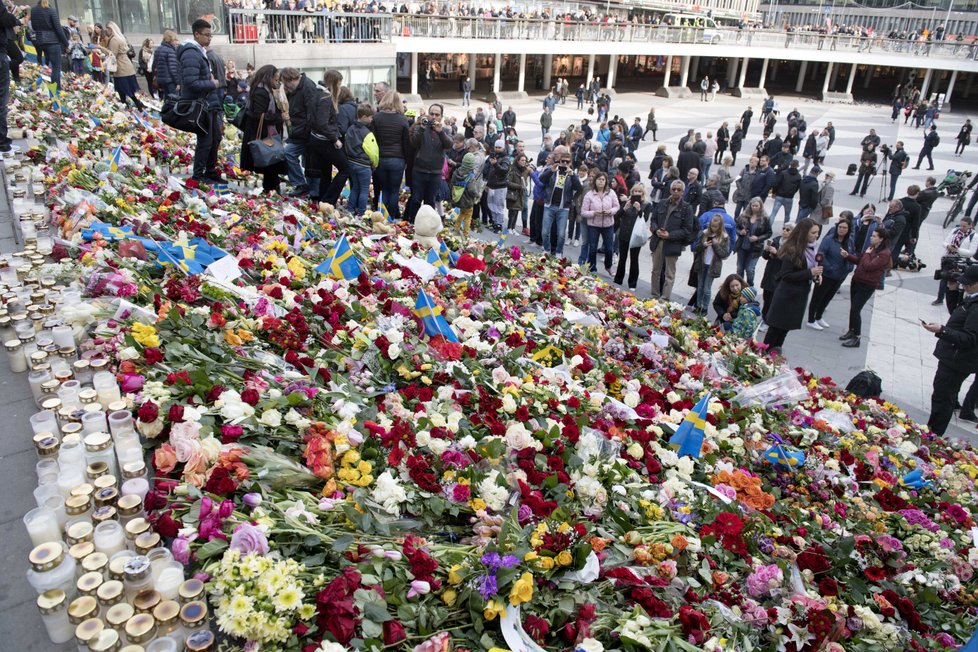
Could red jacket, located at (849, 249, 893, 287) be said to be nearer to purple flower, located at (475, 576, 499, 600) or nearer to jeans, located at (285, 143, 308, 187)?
jeans, located at (285, 143, 308, 187)

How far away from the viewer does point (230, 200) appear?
265 inches

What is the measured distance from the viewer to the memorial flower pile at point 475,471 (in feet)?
7.91

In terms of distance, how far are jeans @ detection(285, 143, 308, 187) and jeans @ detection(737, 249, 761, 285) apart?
6013 mm

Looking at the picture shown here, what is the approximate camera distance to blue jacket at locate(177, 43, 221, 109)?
6.24 metres

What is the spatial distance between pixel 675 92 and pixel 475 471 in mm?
42387

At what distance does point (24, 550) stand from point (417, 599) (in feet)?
4.74

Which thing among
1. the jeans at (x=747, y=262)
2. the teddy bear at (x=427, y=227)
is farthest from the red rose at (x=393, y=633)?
the jeans at (x=747, y=262)

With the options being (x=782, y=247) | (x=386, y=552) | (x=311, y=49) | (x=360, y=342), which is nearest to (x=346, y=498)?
(x=386, y=552)

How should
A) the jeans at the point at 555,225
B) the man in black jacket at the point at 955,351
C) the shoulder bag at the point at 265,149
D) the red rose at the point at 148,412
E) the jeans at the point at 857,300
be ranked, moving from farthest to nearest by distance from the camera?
the jeans at the point at 555,225 → the jeans at the point at 857,300 → the shoulder bag at the point at 265,149 → the man in black jacket at the point at 955,351 → the red rose at the point at 148,412

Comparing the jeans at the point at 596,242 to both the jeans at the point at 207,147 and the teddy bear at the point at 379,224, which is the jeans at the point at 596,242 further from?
the jeans at the point at 207,147

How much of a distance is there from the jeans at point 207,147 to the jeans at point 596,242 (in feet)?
16.5

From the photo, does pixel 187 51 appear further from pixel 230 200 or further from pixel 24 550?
pixel 24 550

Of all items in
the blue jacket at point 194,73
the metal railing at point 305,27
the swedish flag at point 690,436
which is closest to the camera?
the swedish flag at point 690,436

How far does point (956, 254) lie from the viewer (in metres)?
9.86
